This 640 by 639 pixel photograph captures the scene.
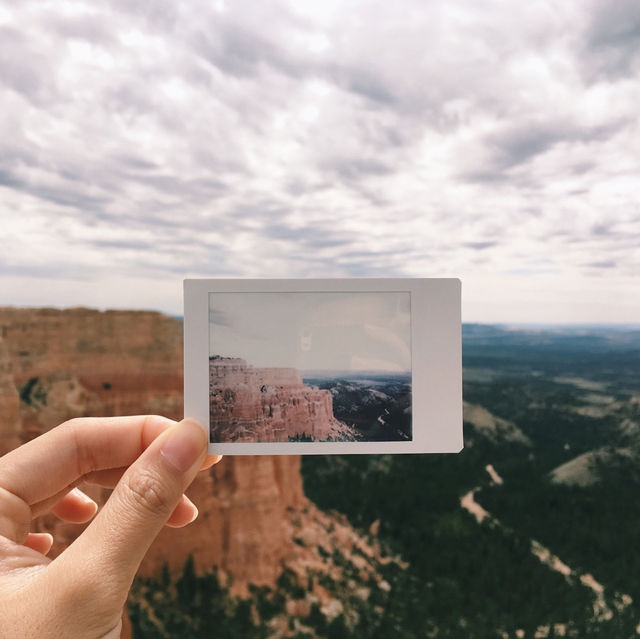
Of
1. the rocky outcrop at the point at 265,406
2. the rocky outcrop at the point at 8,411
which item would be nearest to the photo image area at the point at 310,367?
the rocky outcrop at the point at 265,406

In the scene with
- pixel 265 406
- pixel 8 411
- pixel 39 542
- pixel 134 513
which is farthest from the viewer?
pixel 8 411

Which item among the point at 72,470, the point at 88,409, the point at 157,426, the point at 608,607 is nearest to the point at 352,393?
the point at 157,426

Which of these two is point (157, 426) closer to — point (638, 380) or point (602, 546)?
point (602, 546)

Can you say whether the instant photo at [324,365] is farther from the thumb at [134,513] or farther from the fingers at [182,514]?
the fingers at [182,514]

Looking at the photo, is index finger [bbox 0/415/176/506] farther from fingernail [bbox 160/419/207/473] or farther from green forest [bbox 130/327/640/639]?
green forest [bbox 130/327/640/639]

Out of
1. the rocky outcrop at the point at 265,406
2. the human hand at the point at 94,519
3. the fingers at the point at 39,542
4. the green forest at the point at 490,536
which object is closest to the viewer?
the human hand at the point at 94,519

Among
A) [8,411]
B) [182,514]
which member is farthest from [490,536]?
[182,514]

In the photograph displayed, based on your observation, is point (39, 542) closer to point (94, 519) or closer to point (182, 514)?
point (182, 514)
